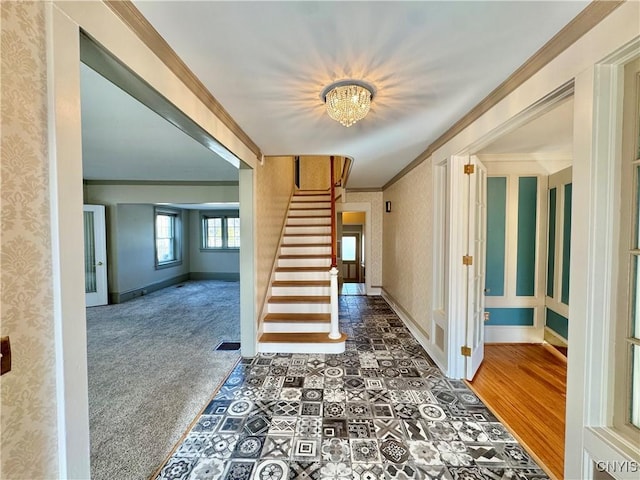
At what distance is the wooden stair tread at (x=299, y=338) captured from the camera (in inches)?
116

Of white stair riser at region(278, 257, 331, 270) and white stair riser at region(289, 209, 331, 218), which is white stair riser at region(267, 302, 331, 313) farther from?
white stair riser at region(289, 209, 331, 218)

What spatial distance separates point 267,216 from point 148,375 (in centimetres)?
212

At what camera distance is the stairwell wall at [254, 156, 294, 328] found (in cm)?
303

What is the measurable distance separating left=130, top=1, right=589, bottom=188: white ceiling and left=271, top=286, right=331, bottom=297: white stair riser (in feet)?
7.42

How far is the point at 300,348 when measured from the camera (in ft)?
9.64

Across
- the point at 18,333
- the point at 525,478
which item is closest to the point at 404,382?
the point at 525,478

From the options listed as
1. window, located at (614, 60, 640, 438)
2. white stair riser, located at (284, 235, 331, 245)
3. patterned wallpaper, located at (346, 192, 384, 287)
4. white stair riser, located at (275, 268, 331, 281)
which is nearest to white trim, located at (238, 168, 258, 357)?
white stair riser, located at (275, 268, 331, 281)

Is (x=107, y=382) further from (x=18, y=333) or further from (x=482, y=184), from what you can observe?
(x=482, y=184)

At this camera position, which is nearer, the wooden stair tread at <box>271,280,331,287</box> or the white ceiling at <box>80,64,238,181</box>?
the white ceiling at <box>80,64,238,181</box>

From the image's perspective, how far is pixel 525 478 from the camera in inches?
→ 56.7

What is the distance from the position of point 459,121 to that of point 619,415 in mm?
2015

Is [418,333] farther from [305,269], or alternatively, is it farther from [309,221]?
[309,221]

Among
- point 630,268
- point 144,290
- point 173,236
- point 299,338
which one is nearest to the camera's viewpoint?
point 630,268

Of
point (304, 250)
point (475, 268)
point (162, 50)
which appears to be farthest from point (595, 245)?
point (304, 250)
